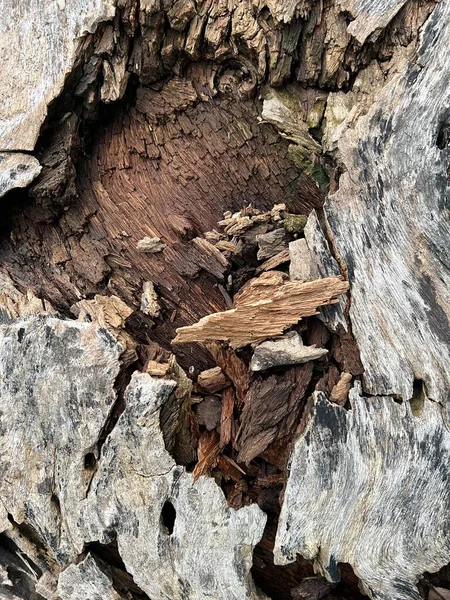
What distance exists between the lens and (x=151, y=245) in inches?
130

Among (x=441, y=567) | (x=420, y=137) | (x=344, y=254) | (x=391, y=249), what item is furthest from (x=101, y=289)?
(x=441, y=567)

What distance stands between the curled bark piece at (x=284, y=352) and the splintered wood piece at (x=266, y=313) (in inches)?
2.1

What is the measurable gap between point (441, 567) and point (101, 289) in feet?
8.51

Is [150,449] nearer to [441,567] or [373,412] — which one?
[373,412]

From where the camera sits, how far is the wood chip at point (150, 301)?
3.31m

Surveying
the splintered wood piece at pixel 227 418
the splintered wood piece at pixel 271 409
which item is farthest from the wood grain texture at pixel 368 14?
the splintered wood piece at pixel 227 418

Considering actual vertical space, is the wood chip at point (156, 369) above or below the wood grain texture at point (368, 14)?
below

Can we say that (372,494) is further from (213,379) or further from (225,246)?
(225,246)

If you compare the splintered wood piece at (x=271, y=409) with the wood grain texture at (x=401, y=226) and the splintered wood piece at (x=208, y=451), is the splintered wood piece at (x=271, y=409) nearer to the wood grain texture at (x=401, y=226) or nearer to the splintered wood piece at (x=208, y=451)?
the splintered wood piece at (x=208, y=451)

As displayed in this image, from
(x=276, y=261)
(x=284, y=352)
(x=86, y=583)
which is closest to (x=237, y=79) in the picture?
(x=276, y=261)

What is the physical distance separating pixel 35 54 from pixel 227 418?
99.3 inches

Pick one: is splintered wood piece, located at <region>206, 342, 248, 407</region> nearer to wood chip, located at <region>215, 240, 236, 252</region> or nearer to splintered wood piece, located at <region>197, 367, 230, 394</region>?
splintered wood piece, located at <region>197, 367, 230, 394</region>

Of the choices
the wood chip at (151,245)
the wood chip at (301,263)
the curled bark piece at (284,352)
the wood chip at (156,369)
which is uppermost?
the wood chip at (151,245)

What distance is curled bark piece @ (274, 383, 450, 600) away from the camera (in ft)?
9.17
